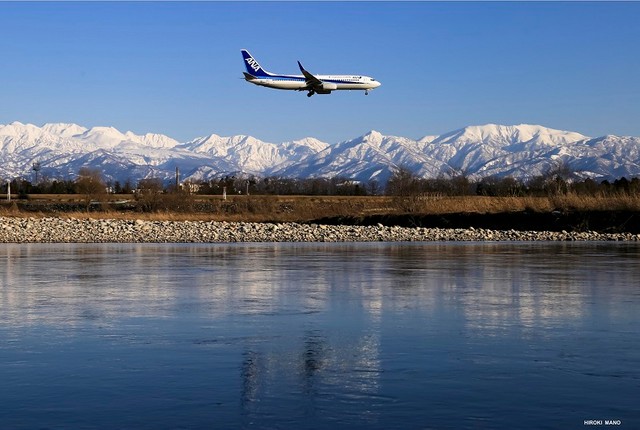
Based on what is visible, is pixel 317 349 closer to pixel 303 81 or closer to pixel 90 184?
pixel 303 81

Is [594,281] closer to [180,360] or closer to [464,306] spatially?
[464,306]

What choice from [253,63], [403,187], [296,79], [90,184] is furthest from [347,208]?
[253,63]

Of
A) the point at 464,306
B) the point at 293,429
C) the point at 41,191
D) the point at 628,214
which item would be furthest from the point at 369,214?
the point at 41,191

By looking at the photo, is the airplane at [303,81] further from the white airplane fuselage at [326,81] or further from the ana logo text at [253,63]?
the ana logo text at [253,63]

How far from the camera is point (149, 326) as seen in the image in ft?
40.8

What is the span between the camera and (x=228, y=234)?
4191cm

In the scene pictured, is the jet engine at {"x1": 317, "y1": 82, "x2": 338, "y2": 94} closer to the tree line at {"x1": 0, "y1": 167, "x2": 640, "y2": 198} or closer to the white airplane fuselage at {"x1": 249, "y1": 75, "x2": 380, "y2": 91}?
the white airplane fuselage at {"x1": 249, "y1": 75, "x2": 380, "y2": 91}

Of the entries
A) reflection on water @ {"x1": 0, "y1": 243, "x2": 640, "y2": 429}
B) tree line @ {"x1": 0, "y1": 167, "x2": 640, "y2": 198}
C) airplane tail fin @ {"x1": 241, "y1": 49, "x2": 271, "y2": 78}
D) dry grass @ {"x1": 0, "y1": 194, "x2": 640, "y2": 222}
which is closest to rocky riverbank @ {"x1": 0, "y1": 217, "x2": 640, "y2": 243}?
dry grass @ {"x1": 0, "y1": 194, "x2": 640, "y2": 222}

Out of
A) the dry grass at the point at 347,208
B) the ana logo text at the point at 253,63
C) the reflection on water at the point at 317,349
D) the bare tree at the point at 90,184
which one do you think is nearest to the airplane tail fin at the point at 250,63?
the ana logo text at the point at 253,63

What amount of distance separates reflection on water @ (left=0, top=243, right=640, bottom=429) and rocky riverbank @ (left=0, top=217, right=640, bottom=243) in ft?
62.3

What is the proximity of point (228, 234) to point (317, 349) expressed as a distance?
31516mm

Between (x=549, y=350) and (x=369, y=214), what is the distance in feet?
155

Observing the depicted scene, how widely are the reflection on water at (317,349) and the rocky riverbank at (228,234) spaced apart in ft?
62.3

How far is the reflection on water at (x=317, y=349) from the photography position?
7.75m
